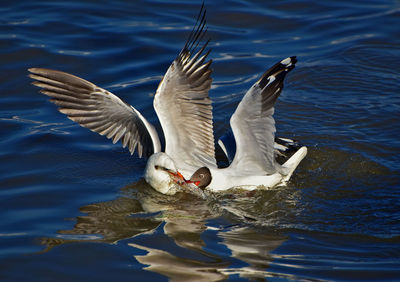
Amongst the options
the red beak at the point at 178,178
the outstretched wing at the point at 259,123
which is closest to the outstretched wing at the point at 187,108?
the red beak at the point at 178,178

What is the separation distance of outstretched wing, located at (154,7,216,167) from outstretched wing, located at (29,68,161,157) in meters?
0.25

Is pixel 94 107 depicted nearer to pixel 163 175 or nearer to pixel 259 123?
pixel 163 175

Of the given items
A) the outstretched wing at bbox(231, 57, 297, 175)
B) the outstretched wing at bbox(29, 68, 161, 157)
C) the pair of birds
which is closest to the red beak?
the pair of birds

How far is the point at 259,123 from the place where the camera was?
21.2ft

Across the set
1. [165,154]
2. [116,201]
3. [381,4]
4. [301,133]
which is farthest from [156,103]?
[381,4]

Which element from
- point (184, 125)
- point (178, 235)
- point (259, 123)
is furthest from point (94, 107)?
point (178, 235)

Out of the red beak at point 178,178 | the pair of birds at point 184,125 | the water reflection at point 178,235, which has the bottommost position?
the water reflection at point 178,235

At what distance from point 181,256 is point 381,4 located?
371 inches

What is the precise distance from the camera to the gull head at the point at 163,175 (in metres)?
6.73

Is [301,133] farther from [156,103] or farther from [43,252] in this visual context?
[43,252]

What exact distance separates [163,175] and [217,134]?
1.70 meters

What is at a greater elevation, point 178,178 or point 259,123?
point 259,123

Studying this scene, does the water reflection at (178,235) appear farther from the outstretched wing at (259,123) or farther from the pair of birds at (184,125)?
the outstretched wing at (259,123)

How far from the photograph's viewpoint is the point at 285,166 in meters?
6.96
